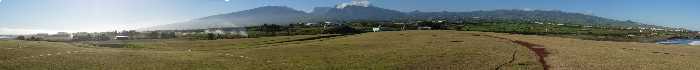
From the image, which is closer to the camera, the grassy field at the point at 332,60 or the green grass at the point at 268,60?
the green grass at the point at 268,60

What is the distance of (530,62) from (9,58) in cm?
4691

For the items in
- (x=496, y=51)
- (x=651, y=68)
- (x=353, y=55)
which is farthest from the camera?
(x=496, y=51)

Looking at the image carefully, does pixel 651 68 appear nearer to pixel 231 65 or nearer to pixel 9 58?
pixel 231 65

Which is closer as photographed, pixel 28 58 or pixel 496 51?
pixel 28 58

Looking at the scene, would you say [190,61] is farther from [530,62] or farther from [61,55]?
[530,62]

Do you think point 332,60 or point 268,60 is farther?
point 332,60

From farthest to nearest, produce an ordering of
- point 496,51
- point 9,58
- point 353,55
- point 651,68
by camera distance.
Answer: point 496,51 < point 353,55 < point 651,68 < point 9,58

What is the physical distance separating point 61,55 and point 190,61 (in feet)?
Answer: 39.3

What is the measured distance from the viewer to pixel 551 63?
241 ft

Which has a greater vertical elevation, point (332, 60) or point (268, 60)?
point (268, 60)

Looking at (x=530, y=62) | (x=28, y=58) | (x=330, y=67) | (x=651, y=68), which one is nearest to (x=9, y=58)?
(x=28, y=58)

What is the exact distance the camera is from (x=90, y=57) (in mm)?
69312

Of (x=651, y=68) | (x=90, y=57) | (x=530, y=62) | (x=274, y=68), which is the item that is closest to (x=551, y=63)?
(x=530, y=62)

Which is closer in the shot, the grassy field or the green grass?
the green grass
